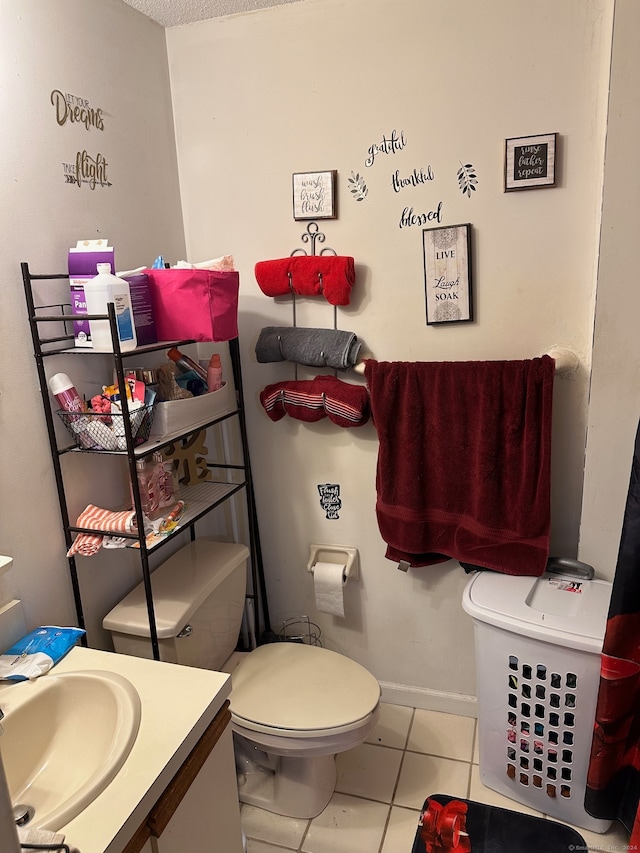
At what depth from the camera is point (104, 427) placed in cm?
142

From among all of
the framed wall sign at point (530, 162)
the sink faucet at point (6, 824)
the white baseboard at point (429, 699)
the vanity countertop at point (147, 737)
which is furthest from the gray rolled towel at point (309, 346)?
the sink faucet at point (6, 824)

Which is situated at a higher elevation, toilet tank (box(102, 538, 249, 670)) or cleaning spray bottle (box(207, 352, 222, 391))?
cleaning spray bottle (box(207, 352, 222, 391))

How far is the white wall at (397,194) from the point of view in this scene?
1573 millimetres

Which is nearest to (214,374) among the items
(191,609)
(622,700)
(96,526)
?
(96,526)

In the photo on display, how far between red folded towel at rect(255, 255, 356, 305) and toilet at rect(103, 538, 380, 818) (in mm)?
810

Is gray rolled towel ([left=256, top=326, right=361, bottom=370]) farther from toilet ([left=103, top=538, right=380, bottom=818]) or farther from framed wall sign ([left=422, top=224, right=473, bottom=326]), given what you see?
toilet ([left=103, top=538, right=380, bottom=818])

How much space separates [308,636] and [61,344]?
4.38 ft

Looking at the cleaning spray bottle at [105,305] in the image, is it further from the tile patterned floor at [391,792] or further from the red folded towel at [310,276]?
the tile patterned floor at [391,792]

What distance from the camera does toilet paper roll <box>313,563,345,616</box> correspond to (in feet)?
6.58

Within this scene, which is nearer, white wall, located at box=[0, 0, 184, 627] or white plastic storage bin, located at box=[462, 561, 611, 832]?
white wall, located at box=[0, 0, 184, 627]

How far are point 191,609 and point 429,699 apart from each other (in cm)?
98

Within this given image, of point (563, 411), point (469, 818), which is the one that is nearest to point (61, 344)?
point (563, 411)

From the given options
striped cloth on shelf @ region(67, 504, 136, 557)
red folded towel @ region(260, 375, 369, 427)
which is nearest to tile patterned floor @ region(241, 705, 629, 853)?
striped cloth on shelf @ region(67, 504, 136, 557)

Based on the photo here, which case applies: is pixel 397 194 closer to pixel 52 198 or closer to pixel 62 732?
pixel 52 198
